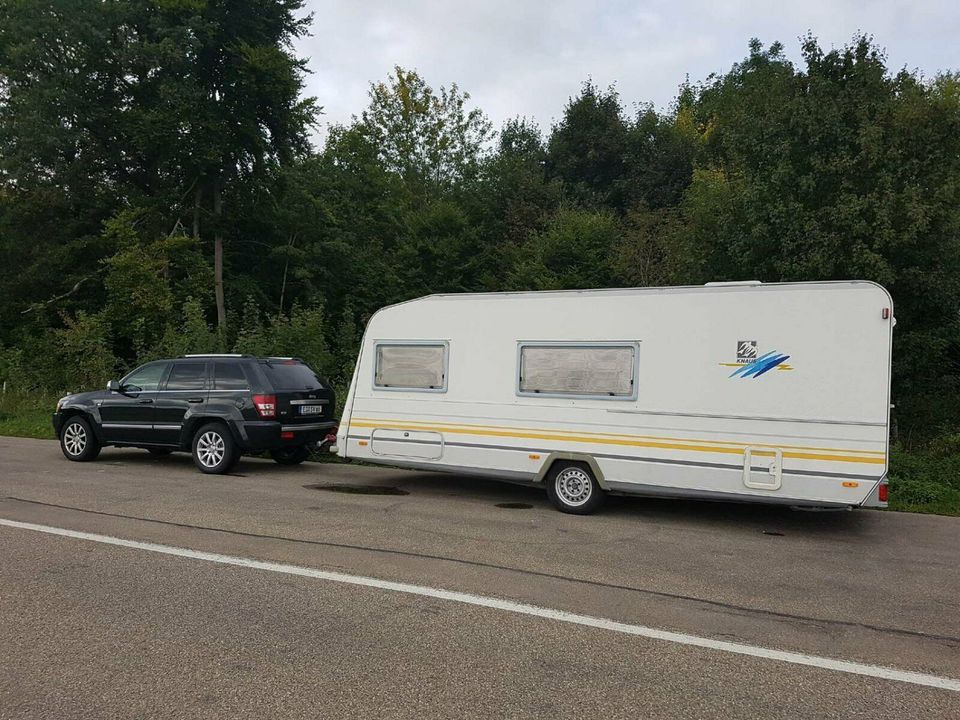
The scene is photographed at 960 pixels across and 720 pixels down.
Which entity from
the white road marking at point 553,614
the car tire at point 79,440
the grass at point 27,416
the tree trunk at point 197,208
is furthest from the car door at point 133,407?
the tree trunk at point 197,208

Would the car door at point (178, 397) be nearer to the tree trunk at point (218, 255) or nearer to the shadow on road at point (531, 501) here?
the shadow on road at point (531, 501)

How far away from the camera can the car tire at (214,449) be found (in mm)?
11625

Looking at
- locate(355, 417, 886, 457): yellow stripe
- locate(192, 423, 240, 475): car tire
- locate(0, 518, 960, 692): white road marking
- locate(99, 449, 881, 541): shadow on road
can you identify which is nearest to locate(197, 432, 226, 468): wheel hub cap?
locate(192, 423, 240, 475): car tire

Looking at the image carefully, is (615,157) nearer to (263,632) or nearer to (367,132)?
(367,132)

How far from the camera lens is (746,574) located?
6.45 metres

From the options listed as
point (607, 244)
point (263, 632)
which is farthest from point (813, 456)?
point (607, 244)

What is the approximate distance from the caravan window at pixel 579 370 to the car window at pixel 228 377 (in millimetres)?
4738

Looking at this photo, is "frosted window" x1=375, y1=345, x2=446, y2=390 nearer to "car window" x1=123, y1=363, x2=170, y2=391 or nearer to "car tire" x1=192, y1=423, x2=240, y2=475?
"car tire" x1=192, y1=423, x2=240, y2=475

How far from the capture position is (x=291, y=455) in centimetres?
1297

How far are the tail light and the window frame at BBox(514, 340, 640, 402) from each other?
4.19 m

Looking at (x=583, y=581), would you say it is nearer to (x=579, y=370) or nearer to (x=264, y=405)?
(x=579, y=370)

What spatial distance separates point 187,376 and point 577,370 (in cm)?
665

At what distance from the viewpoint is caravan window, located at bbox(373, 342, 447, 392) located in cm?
1004

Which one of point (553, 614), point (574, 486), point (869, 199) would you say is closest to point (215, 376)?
point (574, 486)
